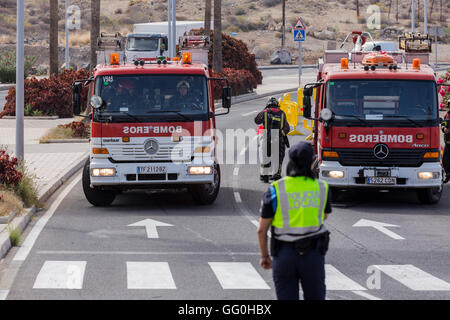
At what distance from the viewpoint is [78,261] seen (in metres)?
12.5

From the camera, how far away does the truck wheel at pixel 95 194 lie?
56.8ft

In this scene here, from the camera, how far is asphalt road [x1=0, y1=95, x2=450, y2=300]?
10.8 meters

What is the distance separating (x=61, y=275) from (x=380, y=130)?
25.0 ft

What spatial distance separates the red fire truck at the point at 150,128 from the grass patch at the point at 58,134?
12359mm

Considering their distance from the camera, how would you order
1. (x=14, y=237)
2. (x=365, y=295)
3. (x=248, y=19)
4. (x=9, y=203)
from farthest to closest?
1. (x=248, y=19)
2. (x=9, y=203)
3. (x=14, y=237)
4. (x=365, y=295)

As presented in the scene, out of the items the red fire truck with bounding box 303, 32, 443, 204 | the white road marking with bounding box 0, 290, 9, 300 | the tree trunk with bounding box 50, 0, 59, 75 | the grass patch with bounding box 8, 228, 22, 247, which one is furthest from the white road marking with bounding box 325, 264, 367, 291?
the tree trunk with bounding box 50, 0, 59, 75

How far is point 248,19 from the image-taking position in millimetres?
121125

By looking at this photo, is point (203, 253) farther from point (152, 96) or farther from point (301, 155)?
point (301, 155)

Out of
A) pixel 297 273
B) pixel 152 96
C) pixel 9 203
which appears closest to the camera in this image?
pixel 297 273

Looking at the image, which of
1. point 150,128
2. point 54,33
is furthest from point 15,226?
point 54,33

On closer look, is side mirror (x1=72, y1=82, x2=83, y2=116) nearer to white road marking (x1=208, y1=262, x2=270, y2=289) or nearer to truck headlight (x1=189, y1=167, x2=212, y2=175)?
truck headlight (x1=189, y1=167, x2=212, y2=175)

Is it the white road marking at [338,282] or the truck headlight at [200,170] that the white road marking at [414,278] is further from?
the truck headlight at [200,170]

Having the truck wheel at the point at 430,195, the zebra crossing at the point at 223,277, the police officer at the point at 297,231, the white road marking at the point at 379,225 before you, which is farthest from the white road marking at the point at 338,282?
the truck wheel at the point at 430,195

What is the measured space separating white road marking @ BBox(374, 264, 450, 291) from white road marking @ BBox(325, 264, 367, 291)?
585 millimetres
